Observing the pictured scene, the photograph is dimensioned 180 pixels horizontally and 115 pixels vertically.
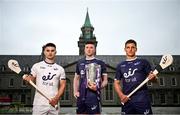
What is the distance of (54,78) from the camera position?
17.8 feet

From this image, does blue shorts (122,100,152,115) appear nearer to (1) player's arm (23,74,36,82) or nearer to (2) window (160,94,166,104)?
(1) player's arm (23,74,36,82)

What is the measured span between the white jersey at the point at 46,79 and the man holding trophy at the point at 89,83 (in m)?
0.40

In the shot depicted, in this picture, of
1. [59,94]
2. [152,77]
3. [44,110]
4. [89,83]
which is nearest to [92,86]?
[89,83]

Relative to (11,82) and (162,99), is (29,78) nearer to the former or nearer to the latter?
(162,99)

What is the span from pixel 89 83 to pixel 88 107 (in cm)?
46

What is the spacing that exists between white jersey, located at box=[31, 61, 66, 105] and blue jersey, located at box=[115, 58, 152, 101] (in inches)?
48.7

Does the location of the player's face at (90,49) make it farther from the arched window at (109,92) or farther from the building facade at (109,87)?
the arched window at (109,92)

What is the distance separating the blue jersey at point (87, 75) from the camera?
17.7 feet

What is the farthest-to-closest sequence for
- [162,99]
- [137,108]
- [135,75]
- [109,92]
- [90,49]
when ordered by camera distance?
1. [162,99]
2. [109,92]
3. [90,49]
4. [135,75]
5. [137,108]

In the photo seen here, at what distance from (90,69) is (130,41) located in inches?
38.2

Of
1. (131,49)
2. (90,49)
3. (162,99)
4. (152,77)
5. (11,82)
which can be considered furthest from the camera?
(11,82)

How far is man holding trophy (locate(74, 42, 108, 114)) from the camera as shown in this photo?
5.35 m

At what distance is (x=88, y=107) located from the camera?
5.34 m

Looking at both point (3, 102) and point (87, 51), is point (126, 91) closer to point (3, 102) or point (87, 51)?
point (87, 51)
